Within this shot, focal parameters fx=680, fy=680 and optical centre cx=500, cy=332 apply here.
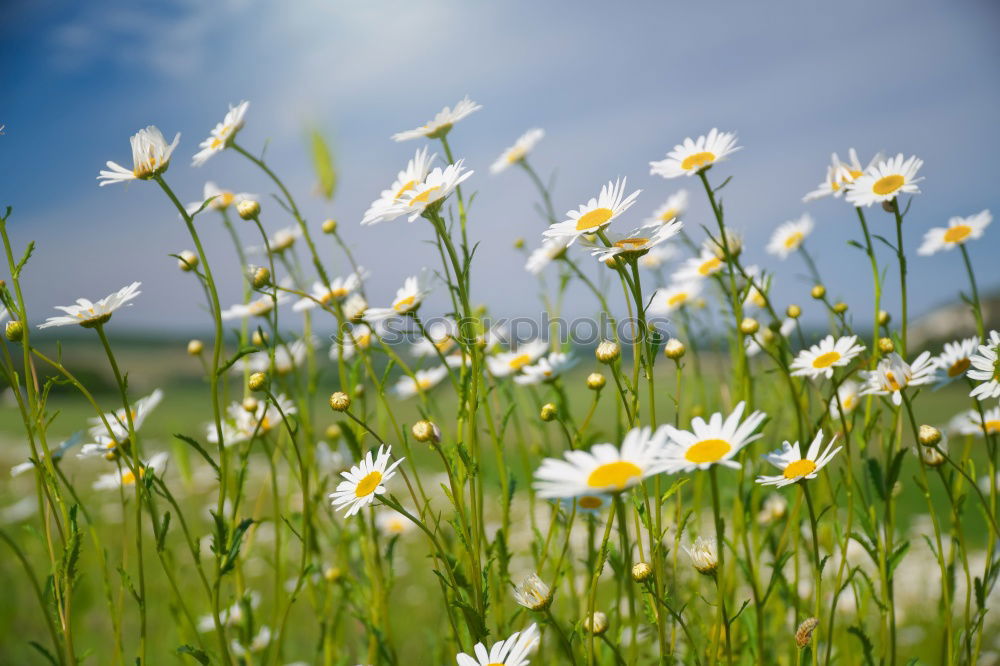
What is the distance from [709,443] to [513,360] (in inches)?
33.3

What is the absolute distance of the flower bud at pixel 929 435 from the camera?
101 cm

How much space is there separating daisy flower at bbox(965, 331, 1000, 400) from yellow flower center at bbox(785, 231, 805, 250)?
0.66 metres

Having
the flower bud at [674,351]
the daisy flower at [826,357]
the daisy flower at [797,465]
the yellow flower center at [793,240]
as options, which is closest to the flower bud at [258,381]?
the flower bud at [674,351]

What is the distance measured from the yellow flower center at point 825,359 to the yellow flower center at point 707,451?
42 cm

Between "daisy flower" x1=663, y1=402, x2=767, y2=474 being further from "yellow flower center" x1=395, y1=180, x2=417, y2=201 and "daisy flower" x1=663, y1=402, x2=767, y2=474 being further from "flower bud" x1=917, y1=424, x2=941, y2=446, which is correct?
"yellow flower center" x1=395, y1=180, x2=417, y2=201

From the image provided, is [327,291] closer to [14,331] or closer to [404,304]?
[404,304]

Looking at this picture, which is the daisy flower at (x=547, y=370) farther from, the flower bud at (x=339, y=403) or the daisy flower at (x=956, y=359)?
the daisy flower at (x=956, y=359)

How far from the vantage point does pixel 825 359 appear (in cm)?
116

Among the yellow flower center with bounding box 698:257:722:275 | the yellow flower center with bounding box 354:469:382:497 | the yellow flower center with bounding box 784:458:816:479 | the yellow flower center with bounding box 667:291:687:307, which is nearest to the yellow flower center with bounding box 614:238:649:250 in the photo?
the yellow flower center with bounding box 784:458:816:479

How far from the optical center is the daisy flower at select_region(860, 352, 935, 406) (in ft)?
3.52

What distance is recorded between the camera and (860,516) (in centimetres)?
120

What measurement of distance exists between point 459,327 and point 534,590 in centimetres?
44

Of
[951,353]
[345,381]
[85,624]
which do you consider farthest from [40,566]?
[951,353]

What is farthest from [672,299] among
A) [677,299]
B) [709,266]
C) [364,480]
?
[364,480]
